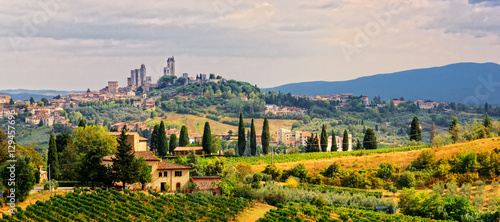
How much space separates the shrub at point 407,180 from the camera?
44.3m

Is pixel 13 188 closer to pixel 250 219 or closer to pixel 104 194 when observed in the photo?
pixel 104 194

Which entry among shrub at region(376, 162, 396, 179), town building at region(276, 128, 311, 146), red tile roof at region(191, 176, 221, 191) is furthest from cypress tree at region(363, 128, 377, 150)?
town building at region(276, 128, 311, 146)

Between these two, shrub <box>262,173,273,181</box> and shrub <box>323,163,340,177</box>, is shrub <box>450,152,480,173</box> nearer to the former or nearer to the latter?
shrub <box>323,163,340,177</box>

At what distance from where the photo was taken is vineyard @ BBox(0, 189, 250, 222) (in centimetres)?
3109

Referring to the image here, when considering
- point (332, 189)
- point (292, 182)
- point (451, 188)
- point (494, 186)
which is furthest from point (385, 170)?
point (494, 186)

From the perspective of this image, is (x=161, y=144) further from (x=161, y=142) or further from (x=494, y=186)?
(x=494, y=186)

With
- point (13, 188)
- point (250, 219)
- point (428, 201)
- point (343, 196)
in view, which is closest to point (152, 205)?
point (250, 219)

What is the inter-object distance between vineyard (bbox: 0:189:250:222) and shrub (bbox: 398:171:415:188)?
15361mm

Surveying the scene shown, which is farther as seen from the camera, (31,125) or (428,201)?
(31,125)

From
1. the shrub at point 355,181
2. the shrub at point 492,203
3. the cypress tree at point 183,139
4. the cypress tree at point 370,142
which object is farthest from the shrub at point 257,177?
the cypress tree at point 370,142

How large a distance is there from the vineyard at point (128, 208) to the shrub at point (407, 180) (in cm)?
1536

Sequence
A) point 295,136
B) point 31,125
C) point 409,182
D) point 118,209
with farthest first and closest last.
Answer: point 31,125 < point 295,136 < point 409,182 < point 118,209

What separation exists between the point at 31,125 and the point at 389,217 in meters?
143

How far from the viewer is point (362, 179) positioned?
46156 millimetres
